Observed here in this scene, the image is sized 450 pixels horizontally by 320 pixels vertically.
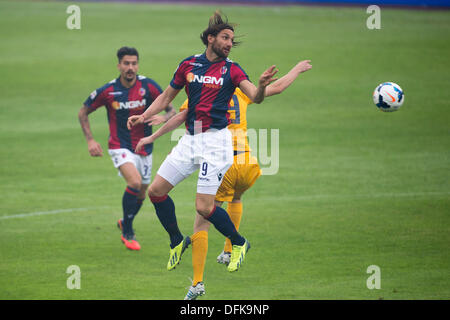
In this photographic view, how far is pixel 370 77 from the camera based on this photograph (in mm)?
26359

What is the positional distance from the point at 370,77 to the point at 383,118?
4.63m

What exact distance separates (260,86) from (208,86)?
2.91 feet

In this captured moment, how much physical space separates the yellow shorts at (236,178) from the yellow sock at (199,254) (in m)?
0.71

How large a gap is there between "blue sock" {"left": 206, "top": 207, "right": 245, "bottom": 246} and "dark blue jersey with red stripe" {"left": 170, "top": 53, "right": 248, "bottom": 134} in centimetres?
101

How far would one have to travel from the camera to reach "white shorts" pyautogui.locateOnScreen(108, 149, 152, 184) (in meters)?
11.6

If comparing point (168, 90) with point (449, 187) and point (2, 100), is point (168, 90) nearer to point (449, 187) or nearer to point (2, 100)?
point (449, 187)

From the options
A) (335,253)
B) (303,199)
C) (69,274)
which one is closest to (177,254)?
(69,274)

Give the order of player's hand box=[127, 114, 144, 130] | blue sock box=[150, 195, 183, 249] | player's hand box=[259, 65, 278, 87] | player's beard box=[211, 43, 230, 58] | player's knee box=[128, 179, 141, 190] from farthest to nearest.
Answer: player's knee box=[128, 179, 141, 190] → blue sock box=[150, 195, 183, 249] → player's hand box=[127, 114, 144, 130] → player's beard box=[211, 43, 230, 58] → player's hand box=[259, 65, 278, 87]

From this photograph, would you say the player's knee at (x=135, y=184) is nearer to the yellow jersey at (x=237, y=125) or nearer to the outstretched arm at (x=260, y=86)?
the yellow jersey at (x=237, y=125)

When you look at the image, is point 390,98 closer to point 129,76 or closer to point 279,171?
point 129,76

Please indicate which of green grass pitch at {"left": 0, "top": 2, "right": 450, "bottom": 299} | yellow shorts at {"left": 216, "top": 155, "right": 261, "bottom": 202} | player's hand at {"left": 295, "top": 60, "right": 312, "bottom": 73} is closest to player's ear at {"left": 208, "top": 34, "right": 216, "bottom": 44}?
player's hand at {"left": 295, "top": 60, "right": 312, "bottom": 73}

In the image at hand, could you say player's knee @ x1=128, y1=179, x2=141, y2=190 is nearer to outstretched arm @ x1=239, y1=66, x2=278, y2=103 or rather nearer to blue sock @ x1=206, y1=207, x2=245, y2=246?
blue sock @ x1=206, y1=207, x2=245, y2=246

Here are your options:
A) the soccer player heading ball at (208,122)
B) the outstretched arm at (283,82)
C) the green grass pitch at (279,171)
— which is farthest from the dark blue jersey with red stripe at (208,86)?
the green grass pitch at (279,171)

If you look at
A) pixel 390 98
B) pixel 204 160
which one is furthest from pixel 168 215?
pixel 390 98
